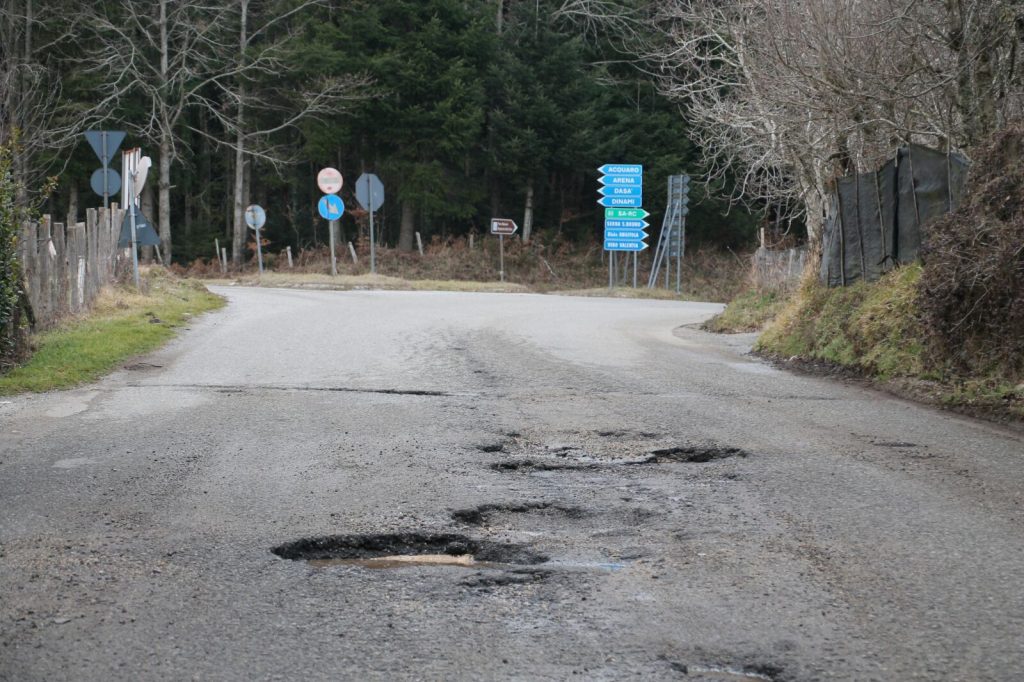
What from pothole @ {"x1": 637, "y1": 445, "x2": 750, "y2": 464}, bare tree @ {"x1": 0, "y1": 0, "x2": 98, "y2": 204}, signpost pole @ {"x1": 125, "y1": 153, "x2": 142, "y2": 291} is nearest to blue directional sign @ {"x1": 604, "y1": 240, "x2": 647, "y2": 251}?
bare tree @ {"x1": 0, "y1": 0, "x2": 98, "y2": 204}

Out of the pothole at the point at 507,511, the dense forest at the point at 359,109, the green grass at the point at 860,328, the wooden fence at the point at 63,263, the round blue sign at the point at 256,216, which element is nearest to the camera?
the pothole at the point at 507,511

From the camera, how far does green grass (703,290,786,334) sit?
694 inches

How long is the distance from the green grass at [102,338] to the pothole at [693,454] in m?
5.80

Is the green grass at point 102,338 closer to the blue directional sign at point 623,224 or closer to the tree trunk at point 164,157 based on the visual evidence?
the blue directional sign at point 623,224

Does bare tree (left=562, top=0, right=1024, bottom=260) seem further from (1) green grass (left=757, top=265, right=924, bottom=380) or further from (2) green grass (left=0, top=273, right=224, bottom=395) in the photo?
(2) green grass (left=0, top=273, right=224, bottom=395)

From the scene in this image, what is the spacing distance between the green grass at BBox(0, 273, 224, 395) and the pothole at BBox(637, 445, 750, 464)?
580 cm

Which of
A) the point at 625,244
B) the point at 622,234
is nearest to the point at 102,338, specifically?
the point at 625,244

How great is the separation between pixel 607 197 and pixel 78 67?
854 inches

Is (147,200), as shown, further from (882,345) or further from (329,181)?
(882,345)

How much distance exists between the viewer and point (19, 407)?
8445 mm

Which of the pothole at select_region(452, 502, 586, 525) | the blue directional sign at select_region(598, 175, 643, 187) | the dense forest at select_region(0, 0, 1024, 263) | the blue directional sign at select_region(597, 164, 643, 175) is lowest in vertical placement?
the pothole at select_region(452, 502, 586, 525)

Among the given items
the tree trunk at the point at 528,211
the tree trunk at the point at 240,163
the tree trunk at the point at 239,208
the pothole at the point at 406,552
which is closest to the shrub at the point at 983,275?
the pothole at the point at 406,552

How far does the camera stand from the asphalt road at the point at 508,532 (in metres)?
3.54

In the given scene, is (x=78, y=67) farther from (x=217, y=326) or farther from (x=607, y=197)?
(x=217, y=326)
